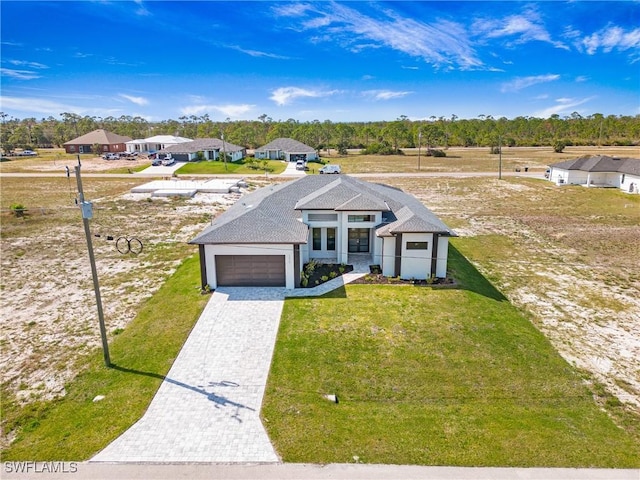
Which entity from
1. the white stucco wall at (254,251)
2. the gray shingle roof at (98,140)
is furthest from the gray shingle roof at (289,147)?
the white stucco wall at (254,251)

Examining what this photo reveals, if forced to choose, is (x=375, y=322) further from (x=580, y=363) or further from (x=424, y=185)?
(x=424, y=185)

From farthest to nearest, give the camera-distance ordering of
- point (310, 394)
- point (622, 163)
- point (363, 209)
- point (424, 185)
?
point (424, 185) < point (622, 163) < point (363, 209) < point (310, 394)

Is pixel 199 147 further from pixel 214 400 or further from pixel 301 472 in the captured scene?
pixel 301 472

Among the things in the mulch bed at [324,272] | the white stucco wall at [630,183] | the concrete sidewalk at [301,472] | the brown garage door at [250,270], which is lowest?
the concrete sidewalk at [301,472]

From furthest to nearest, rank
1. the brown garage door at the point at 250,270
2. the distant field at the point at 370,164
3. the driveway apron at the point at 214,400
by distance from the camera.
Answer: the distant field at the point at 370,164
the brown garage door at the point at 250,270
the driveway apron at the point at 214,400

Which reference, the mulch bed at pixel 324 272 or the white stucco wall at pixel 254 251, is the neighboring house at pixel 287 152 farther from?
the white stucco wall at pixel 254 251

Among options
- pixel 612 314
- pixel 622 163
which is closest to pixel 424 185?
pixel 622 163

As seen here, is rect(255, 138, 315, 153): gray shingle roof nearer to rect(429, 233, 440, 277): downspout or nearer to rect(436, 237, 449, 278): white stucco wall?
rect(436, 237, 449, 278): white stucco wall
